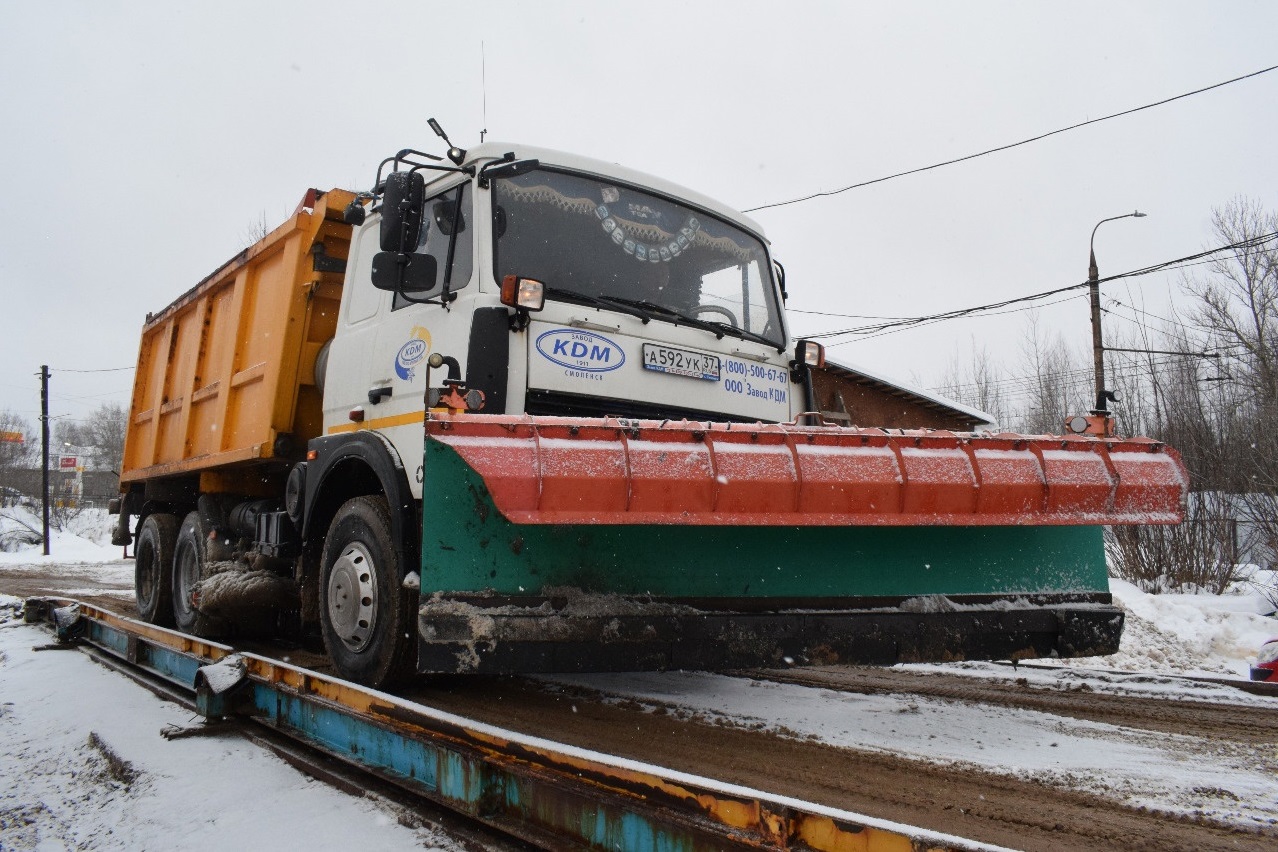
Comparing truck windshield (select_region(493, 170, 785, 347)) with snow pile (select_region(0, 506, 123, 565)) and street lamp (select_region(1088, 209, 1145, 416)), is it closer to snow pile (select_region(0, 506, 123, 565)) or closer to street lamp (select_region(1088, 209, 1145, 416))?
street lamp (select_region(1088, 209, 1145, 416))

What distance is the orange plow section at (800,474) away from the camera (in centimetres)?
278

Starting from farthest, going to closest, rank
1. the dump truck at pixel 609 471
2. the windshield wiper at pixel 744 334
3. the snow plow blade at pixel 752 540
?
the windshield wiper at pixel 744 334, the dump truck at pixel 609 471, the snow plow blade at pixel 752 540

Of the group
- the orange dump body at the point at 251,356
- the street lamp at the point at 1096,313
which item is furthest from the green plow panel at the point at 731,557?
the street lamp at the point at 1096,313

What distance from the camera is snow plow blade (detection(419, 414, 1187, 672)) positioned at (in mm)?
2844

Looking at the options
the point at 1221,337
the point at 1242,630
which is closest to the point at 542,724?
the point at 1242,630

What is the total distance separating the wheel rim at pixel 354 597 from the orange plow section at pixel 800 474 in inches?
59.0

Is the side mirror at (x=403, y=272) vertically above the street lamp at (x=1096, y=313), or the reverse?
the street lamp at (x=1096, y=313)

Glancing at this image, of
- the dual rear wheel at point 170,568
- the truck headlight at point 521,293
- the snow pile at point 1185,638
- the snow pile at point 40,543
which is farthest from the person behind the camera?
the snow pile at point 40,543

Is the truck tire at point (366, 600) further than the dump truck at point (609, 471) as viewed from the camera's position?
Yes

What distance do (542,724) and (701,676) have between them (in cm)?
152

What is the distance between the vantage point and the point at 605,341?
3961mm

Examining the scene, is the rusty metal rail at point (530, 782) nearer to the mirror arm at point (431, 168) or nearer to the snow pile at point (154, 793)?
the snow pile at point (154, 793)

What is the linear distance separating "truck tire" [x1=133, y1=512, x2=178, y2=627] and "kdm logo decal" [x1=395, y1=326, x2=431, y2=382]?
187 inches

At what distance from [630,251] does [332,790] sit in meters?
2.78
